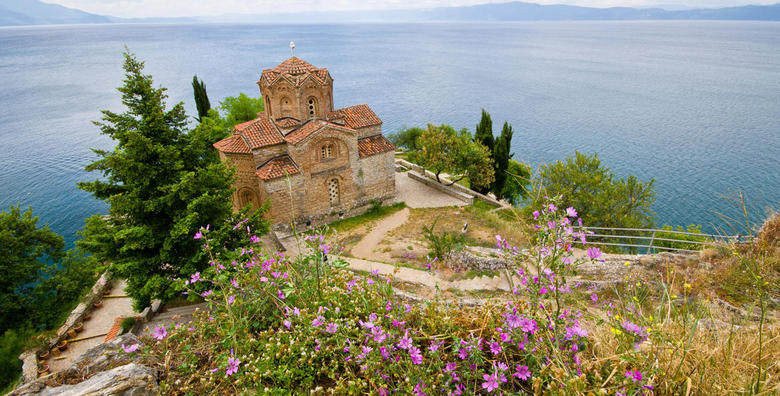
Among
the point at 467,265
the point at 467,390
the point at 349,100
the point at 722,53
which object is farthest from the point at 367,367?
the point at 722,53

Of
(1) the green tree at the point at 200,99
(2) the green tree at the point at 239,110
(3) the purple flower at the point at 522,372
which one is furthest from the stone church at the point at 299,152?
(3) the purple flower at the point at 522,372

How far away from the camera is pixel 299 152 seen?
788 inches

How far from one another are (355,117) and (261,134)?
5613 mm

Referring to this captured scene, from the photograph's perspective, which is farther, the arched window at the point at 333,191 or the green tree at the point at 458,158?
the green tree at the point at 458,158

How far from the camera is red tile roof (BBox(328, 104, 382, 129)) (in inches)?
894

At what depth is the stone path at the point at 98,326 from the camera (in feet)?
42.3

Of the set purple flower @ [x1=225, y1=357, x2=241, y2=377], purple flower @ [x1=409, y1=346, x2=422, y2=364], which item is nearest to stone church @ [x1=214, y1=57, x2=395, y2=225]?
purple flower @ [x1=225, y1=357, x2=241, y2=377]

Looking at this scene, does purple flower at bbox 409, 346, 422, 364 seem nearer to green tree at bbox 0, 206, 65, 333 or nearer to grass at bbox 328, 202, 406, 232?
grass at bbox 328, 202, 406, 232

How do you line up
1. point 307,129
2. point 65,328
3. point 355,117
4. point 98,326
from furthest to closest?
point 355,117, point 307,129, point 98,326, point 65,328

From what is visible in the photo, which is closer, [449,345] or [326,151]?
[449,345]

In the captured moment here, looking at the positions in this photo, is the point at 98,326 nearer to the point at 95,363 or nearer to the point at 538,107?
the point at 95,363

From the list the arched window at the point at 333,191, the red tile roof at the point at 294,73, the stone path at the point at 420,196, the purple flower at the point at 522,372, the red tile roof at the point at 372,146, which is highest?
the red tile roof at the point at 294,73

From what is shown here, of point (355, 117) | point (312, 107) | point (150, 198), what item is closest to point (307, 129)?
point (312, 107)

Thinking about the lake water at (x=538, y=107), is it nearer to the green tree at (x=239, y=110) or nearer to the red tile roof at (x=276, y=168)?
the green tree at (x=239, y=110)
